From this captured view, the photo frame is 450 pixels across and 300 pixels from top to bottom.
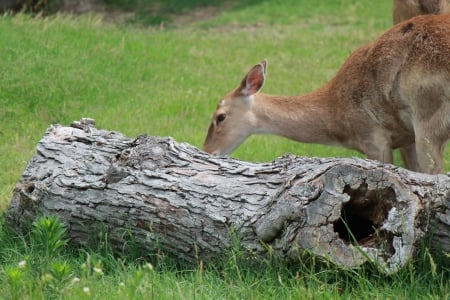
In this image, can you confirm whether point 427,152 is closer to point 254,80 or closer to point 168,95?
point 254,80

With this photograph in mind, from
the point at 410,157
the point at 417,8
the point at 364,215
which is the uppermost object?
the point at 417,8

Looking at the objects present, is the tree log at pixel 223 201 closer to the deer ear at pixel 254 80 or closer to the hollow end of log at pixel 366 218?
the hollow end of log at pixel 366 218

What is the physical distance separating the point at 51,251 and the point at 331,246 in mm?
1664


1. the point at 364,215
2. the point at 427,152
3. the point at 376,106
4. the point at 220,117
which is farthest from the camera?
the point at 220,117

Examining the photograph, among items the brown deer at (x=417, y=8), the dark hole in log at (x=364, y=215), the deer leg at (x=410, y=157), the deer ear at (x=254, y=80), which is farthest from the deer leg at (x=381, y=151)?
the dark hole in log at (x=364, y=215)

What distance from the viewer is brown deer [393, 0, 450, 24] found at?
9094 millimetres

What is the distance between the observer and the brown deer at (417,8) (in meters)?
9.09

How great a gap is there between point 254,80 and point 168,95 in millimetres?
2557

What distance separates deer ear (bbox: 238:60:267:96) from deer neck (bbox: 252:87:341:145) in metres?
0.10

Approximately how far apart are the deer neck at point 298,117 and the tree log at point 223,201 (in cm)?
239

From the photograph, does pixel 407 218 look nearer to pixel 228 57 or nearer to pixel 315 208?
pixel 315 208

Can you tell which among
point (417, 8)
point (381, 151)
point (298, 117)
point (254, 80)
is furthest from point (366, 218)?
point (417, 8)

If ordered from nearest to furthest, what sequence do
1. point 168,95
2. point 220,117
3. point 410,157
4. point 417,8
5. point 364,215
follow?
point 364,215 < point 410,157 < point 220,117 < point 417,8 < point 168,95

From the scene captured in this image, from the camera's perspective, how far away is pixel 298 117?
8.41m
